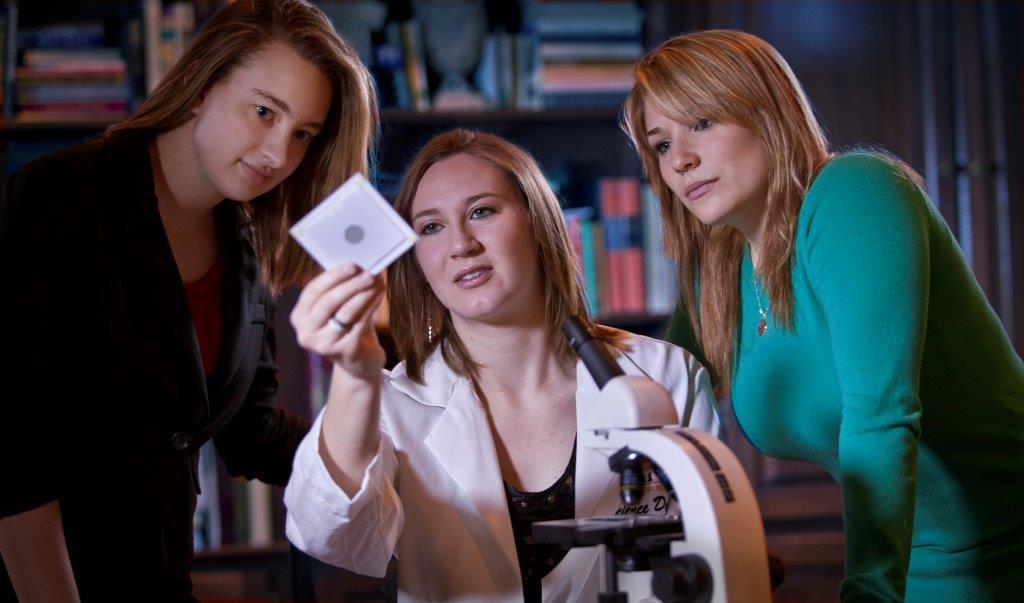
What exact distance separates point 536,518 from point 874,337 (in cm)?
54

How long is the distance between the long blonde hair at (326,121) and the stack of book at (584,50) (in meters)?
0.92

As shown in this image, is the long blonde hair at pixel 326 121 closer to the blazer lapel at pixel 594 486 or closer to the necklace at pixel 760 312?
the blazer lapel at pixel 594 486

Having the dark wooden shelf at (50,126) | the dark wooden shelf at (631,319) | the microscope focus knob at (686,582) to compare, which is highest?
the dark wooden shelf at (50,126)

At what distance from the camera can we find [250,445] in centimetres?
181

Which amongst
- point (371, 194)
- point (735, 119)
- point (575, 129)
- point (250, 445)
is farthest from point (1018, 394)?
point (575, 129)

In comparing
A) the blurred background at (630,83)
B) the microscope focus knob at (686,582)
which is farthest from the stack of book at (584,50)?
the microscope focus knob at (686,582)

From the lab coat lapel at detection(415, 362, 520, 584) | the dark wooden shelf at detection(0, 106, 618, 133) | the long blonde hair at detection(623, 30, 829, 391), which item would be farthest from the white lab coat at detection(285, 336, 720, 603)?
the dark wooden shelf at detection(0, 106, 618, 133)

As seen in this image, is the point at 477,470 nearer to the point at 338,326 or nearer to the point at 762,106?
the point at 338,326

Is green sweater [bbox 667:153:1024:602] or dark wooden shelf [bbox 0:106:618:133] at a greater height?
dark wooden shelf [bbox 0:106:618:133]

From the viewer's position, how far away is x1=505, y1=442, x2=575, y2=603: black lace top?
4.86ft

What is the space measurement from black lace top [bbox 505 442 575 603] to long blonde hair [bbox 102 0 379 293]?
58 cm

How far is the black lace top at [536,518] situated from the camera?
1480 millimetres

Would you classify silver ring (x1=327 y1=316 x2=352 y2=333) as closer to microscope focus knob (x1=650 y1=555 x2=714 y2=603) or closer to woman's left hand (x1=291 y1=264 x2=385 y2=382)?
woman's left hand (x1=291 y1=264 x2=385 y2=382)

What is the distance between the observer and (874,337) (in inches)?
48.5
